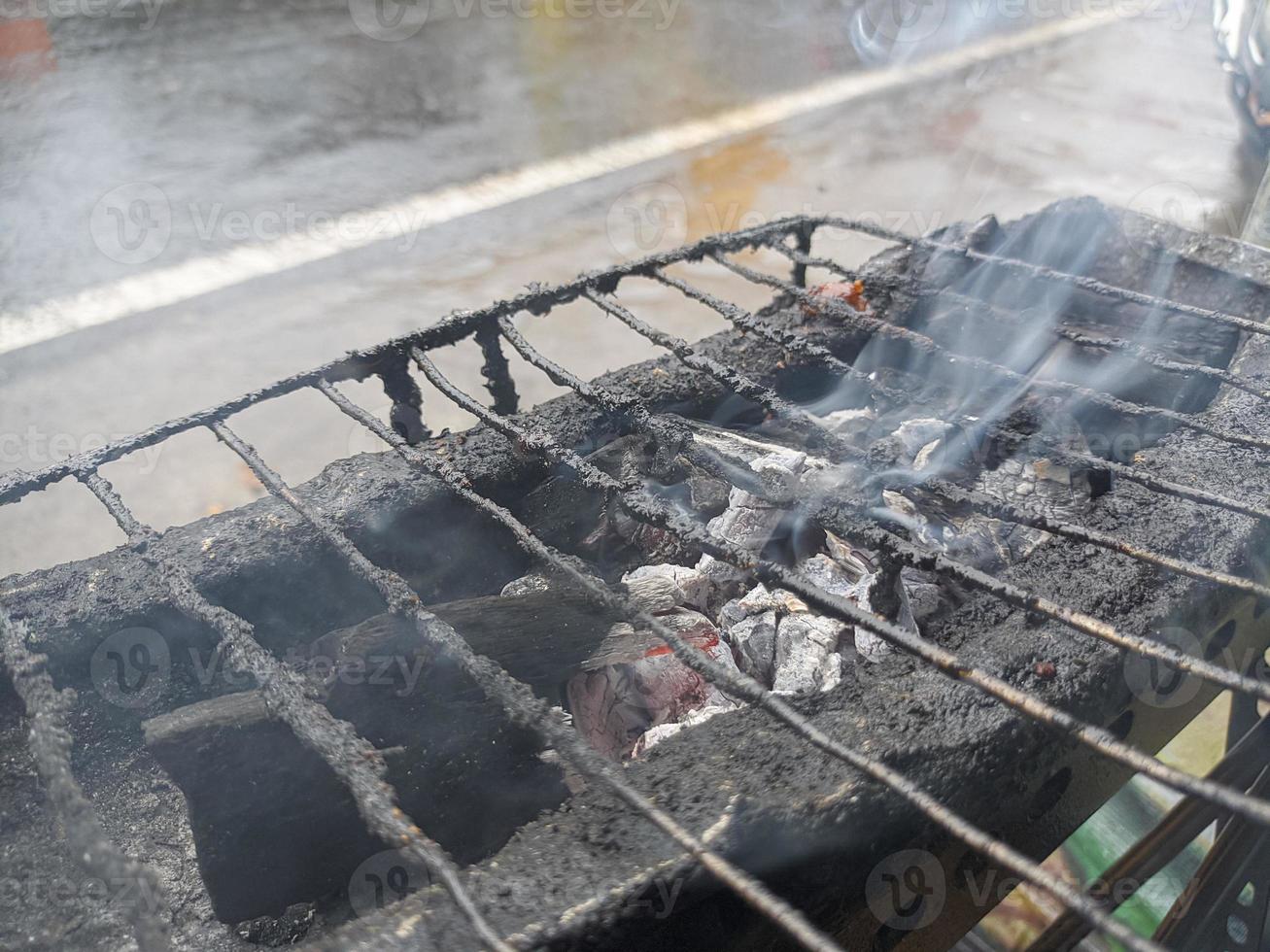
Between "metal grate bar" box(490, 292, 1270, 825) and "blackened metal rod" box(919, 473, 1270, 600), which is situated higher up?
"blackened metal rod" box(919, 473, 1270, 600)

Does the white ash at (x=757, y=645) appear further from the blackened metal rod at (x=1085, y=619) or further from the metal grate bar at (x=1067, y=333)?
the metal grate bar at (x=1067, y=333)

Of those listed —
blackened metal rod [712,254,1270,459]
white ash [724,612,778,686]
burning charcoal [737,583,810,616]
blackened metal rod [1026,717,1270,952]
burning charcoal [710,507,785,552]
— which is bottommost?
blackened metal rod [1026,717,1270,952]

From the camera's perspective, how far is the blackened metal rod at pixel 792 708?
1.01 meters

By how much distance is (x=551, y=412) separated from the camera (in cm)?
228

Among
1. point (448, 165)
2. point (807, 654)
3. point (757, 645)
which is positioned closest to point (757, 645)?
point (757, 645)

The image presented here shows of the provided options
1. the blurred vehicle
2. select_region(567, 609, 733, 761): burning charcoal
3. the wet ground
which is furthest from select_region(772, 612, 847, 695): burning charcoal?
the blurred vehicle

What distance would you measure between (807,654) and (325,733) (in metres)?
0.90

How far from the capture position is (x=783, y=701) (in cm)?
143

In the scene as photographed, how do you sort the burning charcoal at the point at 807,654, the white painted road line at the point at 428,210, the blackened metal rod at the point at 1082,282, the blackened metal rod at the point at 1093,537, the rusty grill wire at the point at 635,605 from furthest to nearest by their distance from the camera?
A: 1. the white painted road line at the point at 428,210
2. the blackened metal rod at the point at 1082,282
3. the burning charcoal at the point at 807,654
4. the blackened metal rod at the point at 1093,537
5. the rusty grill wire at the point at 635,605

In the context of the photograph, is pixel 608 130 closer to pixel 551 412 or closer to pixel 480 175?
pixel 480 175

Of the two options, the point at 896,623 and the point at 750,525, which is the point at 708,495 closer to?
the point at 750,525

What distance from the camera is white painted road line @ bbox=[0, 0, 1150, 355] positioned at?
195 inches

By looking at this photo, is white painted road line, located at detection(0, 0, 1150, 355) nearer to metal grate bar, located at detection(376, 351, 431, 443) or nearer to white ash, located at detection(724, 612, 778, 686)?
metal grate bar, located at detection(376, 351, 431, 443)

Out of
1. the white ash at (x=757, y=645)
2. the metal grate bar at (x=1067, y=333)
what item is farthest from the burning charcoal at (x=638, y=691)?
the metal grate bar at (x=1067, y=333)
